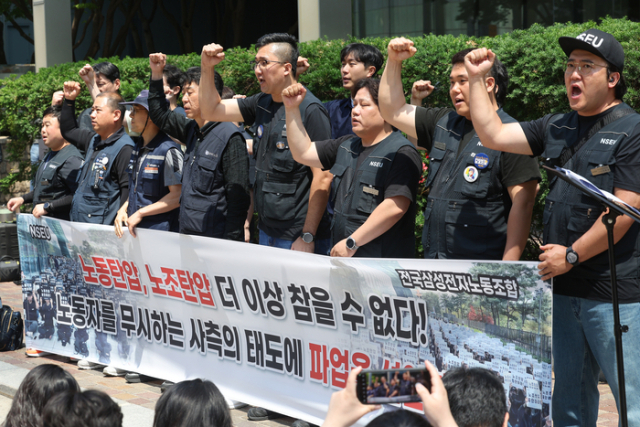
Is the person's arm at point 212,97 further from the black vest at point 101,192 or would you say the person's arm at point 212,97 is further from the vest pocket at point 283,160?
the black vest at point 101,192

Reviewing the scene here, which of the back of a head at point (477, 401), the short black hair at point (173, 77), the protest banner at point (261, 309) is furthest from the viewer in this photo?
the short black hair at point (173, 77)

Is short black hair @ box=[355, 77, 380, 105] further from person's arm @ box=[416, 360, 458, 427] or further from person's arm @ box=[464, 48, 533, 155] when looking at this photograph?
person's arm @ box=[416, 360, 458, 427]

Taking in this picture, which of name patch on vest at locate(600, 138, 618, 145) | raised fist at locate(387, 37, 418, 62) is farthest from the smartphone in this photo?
raised fist at locate(387, 37, 418, 62)

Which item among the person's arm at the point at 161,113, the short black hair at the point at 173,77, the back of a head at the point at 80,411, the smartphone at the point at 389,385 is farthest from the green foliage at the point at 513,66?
the back of a head at the point at 80,411

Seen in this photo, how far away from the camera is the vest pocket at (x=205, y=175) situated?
5.66m

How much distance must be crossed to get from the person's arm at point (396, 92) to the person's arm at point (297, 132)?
0.60 metres

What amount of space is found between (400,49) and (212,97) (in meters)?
1.78

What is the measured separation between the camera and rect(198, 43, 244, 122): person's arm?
17.5 ft

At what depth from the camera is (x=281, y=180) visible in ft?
17.7

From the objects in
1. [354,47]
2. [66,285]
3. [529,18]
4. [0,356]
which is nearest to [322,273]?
[354,47]

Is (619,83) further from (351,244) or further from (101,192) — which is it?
(101,192)

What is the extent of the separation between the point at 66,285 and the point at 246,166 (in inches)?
76.4

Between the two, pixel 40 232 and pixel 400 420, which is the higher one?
pixel 400 420

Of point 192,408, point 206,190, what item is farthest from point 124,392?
point 192,408
